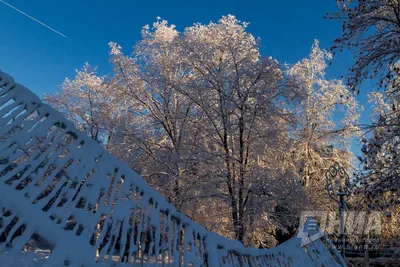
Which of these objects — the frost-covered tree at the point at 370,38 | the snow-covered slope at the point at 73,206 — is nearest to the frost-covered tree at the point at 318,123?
the frost-covered tree at the point at 370,38

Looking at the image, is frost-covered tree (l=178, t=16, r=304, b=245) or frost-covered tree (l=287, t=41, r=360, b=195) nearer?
frost-covered tree (l=178, t=16, r=304, b=245)

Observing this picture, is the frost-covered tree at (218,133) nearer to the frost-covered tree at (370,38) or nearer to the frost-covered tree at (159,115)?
the frost-covered tree at (159,115)

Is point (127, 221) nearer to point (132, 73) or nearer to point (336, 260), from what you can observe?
point (336, 260)

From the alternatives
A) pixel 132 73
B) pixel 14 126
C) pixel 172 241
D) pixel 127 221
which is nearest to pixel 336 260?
pixel 172 241

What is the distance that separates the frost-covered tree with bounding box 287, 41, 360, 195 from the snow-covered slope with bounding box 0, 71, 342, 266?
11.9m

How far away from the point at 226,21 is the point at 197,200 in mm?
7355

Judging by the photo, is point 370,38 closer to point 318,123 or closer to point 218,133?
point 218,133

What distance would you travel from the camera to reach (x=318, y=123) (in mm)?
14898

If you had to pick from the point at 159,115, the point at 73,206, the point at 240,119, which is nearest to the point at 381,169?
the point at 73,206

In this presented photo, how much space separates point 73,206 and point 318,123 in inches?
573

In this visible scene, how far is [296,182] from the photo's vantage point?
11.3m

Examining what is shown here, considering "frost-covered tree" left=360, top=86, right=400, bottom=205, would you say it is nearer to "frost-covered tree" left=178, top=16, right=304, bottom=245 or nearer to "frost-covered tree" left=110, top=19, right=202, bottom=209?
"frost-covered tree" left=178, top=16, right=304, bottom=245

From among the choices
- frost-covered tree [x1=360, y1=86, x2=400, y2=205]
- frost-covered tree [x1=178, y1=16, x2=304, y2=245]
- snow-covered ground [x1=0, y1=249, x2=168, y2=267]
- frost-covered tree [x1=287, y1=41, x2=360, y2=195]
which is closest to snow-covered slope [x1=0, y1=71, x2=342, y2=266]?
snow-covered ground [x1=0, y1=249, x2=168, y2=267]

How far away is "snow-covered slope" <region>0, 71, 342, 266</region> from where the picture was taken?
60.0 inches
